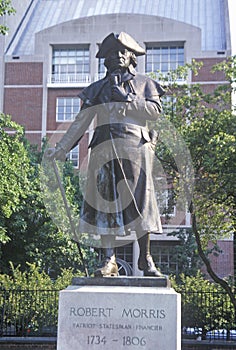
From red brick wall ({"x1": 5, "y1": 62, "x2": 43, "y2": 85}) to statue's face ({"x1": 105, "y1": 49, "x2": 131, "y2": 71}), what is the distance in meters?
39.1

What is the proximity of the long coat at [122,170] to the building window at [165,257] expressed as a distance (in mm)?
31372

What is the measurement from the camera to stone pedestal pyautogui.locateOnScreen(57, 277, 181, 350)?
702 centimetres

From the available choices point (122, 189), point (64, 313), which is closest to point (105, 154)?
point (122, 189)

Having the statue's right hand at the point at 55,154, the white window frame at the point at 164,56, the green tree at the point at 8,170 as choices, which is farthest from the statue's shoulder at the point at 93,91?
the white window frame at the point at 164,56

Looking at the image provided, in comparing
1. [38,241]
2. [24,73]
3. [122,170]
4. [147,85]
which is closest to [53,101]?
[24,73]

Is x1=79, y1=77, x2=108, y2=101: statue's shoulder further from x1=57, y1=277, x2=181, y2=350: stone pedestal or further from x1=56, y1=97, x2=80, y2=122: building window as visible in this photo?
x1=56, y1=97, x2=80, y2=122: building window

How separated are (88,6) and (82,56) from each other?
7.83 metres

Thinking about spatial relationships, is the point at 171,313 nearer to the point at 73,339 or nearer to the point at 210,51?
the point at 73,339

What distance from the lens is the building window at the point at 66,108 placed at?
152 ft

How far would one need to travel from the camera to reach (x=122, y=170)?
26.2ft

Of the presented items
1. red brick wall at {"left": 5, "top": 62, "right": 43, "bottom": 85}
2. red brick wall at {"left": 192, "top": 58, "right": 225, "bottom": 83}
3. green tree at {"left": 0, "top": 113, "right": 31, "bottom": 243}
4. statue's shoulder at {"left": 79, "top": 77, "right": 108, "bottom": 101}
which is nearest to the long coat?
statue's shoulder at {"left": 79, "top": 77, "right": 108, "bottom": 101}

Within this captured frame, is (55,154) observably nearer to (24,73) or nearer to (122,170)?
(122,170)

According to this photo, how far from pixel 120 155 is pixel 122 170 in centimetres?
21

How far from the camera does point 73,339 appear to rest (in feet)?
23.4
